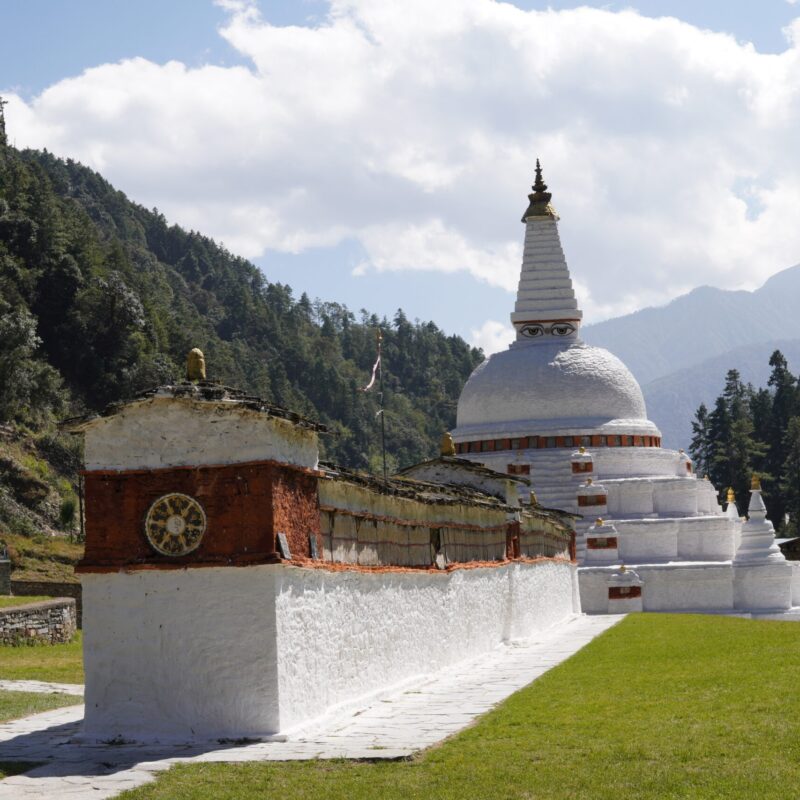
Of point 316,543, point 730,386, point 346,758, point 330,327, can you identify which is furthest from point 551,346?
point 330,327

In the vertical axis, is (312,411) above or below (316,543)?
above

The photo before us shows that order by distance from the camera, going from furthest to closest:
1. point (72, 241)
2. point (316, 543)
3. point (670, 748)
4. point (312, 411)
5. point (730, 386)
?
1. point (312, 411)
2. point (730, 386)
3. point (72, 241)
4. point (316, 543)
5. point (670, 748)

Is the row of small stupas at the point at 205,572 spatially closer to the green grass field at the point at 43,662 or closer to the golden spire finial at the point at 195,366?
the golden spire finial at the point at 195,366

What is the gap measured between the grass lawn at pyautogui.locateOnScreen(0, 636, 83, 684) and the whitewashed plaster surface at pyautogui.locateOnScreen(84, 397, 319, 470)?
240 inches

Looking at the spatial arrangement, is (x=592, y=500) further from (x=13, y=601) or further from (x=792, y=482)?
(x=792, y=482)

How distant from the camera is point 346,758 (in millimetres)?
12625

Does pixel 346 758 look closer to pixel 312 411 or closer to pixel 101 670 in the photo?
pixel 101 670

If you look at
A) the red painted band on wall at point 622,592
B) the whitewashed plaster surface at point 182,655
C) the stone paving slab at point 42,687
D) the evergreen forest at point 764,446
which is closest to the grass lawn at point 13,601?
the stone paving slab at point 42,687

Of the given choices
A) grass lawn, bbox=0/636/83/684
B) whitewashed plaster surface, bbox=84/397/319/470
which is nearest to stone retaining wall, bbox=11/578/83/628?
grass lawn, bbox=0/636/83/684

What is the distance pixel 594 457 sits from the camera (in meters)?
49.8

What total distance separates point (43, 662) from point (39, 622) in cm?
348

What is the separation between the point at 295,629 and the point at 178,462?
215 centimetres

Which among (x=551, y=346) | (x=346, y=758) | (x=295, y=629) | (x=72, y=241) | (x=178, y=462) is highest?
(x=72, y=241)

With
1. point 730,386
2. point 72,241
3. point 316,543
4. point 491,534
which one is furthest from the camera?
point 730,386
